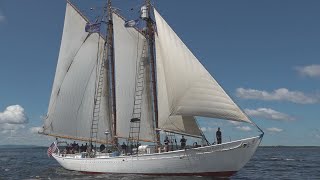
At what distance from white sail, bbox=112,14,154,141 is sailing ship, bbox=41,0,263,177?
107 millimetres

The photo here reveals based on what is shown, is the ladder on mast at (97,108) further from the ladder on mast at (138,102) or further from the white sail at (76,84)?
the ladder on mast at (138,102)

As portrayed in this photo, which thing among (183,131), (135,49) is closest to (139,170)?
(183,131)

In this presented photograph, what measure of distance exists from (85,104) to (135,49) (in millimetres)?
10504

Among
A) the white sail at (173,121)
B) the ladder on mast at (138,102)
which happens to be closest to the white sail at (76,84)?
the ladder on mast at (138,102)

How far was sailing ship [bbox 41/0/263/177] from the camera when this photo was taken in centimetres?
3597

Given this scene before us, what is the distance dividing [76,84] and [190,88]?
68.0 feet

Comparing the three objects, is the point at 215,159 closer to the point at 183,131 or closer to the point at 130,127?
the point at 183,131

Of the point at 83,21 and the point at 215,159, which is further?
the point at 83,21

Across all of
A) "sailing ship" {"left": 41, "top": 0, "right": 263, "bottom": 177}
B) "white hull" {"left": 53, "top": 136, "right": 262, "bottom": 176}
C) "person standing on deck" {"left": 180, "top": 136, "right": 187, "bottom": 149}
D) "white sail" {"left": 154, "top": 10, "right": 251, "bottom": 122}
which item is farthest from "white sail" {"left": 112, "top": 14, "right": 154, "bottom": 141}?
"white sail" {"left": 154, "top": 10, "right": 251, "bottom": 122}

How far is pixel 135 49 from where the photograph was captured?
4647 cm

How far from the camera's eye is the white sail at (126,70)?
4628 cm

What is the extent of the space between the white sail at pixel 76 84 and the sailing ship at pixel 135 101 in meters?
0.12

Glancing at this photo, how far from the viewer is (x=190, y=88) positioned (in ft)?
118

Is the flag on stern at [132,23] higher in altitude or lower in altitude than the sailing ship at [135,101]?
higher
